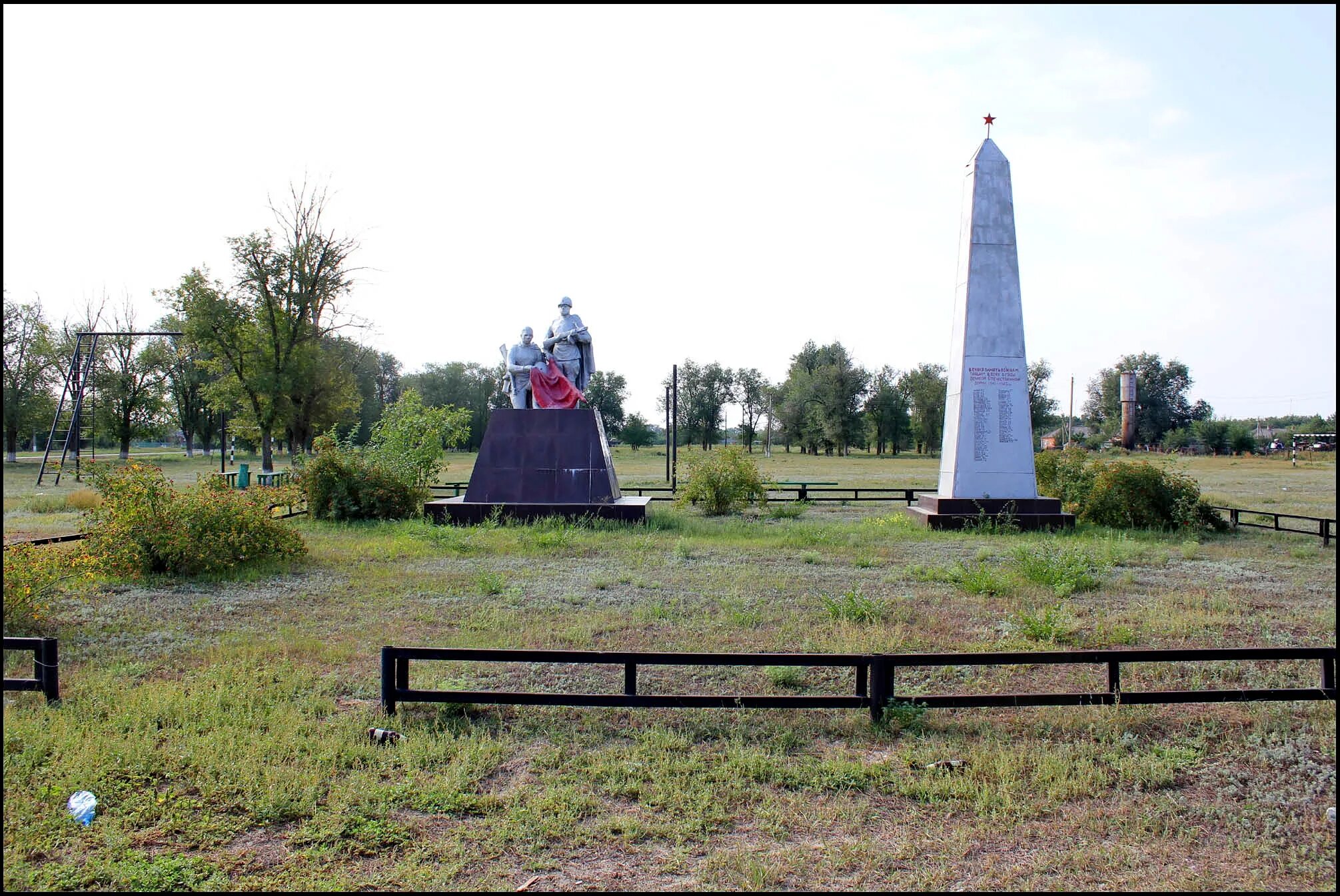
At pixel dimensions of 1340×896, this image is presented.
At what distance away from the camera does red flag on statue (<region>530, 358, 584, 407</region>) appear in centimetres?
1719

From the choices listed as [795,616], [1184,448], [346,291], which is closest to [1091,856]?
[795,616]

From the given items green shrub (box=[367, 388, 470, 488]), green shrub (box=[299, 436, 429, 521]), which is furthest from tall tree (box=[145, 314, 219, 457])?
green shrub (box=[299, 436, 429, 521])

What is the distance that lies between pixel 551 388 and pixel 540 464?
1766mm

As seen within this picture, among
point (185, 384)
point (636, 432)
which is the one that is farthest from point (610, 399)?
point (185, 384)

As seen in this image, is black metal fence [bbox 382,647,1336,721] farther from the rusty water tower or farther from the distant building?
the rusty water tower

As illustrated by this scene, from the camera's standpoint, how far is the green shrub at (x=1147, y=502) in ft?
51.3

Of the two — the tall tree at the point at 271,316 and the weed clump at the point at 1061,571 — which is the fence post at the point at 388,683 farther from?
the tall tree at the point at 271,316

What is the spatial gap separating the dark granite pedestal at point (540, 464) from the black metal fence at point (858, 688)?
418 inches

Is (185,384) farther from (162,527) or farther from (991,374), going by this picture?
(991,374)

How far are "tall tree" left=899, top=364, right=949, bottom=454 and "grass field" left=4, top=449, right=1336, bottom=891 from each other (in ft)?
188

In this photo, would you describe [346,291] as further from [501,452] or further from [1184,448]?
[1184,448]

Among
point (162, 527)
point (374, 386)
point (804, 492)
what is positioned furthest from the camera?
point (374, 386)

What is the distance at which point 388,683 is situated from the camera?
544 cm

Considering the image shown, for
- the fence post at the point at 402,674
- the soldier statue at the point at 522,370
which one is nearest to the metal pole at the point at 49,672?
the fence post at the point at 402,674
